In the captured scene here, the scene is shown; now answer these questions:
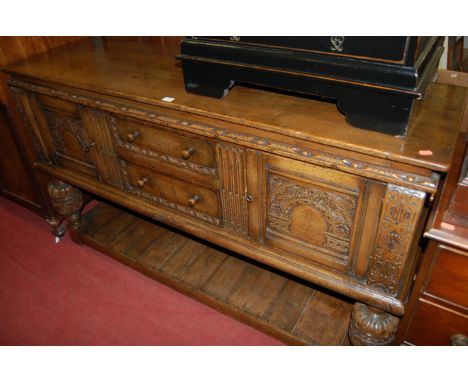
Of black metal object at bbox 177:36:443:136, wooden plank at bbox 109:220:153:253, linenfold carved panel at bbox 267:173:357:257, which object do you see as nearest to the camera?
black metal object at bbox 177:36:443:136

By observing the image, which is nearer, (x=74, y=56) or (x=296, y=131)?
(x=296, y=131)

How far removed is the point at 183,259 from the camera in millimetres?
2271

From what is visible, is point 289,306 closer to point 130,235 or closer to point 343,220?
point 343,220

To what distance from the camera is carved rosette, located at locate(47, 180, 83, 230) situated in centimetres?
230

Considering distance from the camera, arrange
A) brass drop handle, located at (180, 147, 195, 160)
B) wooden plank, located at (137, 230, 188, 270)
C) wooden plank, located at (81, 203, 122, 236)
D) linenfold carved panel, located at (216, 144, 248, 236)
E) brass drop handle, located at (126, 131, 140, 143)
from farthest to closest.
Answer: wooden plank, located at (81, 203, 122, 236) → wooden plank, located at (137, 230, 188, 270) → brass drop handle, located at (126, 131, 140, 143) → brass drop handle, located at (180, 147, 195, 160) → linenfold carved panel, located at (216, 144, 248, 236)

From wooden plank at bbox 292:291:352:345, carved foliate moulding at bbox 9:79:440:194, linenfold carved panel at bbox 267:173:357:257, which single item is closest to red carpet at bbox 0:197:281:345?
wooden plank at bbox 292:291:352:345

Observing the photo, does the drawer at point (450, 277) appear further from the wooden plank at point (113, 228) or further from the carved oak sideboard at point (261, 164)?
the wooden plank at point (113, 228)

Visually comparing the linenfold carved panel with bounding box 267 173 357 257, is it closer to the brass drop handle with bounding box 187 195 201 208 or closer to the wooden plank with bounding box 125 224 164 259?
the brass drop handle with bounding box 187 195 201 208

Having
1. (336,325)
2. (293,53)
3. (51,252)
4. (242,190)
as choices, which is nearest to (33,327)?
(51,252)

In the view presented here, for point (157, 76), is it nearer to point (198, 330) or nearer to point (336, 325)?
point (198, 330)

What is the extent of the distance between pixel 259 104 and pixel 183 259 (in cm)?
119

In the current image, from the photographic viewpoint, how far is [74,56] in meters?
2.01

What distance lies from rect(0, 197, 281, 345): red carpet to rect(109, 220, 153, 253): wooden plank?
12cm

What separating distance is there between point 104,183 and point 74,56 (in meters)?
0.67
